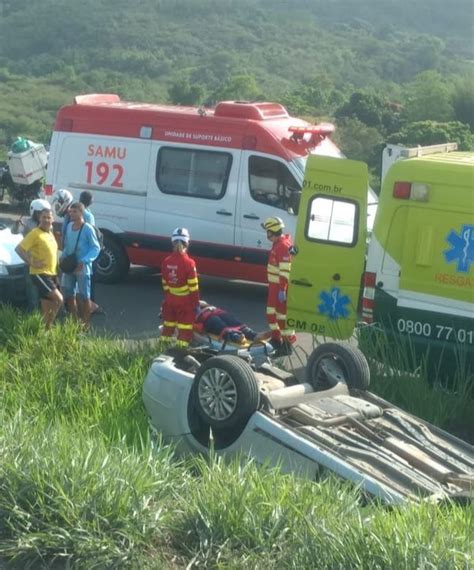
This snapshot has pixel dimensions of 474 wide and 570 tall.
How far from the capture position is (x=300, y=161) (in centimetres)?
1424

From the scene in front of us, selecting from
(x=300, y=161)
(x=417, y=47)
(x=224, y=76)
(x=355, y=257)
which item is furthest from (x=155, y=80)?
(x=355, y=257)

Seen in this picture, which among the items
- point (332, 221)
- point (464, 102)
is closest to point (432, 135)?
point (464, 102)

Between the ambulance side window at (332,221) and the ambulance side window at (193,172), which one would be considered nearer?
the ambulance side window at (332,221)

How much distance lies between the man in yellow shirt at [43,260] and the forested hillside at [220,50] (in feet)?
73.5

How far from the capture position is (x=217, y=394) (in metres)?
7.26

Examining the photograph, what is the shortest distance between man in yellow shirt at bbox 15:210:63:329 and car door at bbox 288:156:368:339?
8.18 ft

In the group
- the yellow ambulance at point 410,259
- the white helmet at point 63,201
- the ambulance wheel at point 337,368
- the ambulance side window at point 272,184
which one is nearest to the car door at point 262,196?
the ambulance side window at point 272,184

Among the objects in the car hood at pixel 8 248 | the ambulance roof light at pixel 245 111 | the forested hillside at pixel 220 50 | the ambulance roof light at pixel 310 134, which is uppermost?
the forested hillside at pixel 220 50

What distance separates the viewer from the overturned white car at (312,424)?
6.41 metres

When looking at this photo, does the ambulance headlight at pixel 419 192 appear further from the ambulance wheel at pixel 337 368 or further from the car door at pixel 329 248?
the ambulance wheel at pixel 337 368

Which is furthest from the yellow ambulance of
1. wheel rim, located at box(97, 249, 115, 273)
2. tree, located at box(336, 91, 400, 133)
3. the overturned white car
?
tree, located at box(336, 91, 400, 133)

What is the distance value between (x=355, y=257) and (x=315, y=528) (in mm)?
6259

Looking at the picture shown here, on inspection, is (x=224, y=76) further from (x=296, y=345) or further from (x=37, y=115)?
(x=296, y=345)

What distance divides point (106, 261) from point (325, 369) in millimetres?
7586
